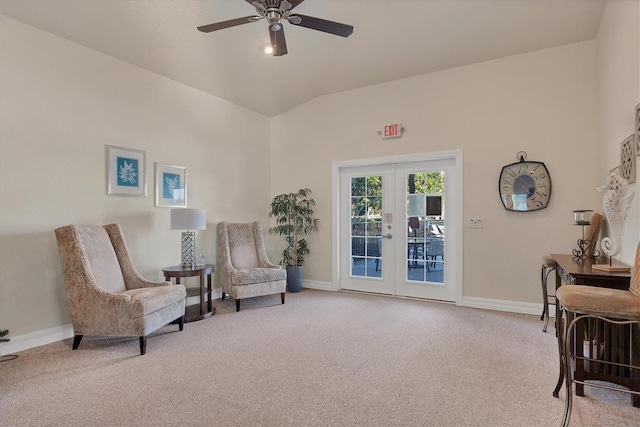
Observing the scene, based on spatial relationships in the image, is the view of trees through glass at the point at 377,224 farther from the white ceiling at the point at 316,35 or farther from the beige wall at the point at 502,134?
the white ceiling at the point at 316,35

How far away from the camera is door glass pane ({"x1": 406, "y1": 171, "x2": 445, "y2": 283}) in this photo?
487 cm

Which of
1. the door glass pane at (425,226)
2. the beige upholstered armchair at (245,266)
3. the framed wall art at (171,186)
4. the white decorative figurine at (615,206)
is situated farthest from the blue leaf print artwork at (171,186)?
the white decorative figurine at (615,206)

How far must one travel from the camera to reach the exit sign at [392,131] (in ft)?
16.4

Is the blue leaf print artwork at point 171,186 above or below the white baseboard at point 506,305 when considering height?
above

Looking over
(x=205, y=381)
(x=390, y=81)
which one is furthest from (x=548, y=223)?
Answer: (x=205, y=381)

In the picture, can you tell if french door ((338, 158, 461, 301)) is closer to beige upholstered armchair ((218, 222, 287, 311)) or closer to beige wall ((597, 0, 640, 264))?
beige upholstered armchair ((218, 222, 287, 311))

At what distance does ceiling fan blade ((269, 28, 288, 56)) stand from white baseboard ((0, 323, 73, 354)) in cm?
333

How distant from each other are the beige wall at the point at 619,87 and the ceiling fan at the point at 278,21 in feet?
6.95

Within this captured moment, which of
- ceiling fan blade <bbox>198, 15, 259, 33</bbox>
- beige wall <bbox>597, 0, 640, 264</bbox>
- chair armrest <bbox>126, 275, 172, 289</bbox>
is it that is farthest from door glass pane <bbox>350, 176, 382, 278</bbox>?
ceiling fan blade <bbox>198, 15, 259, 33</bbox>

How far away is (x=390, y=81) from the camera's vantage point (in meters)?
5.07

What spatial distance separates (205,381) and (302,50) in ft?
12.3

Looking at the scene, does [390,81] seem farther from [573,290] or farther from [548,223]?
[573,290]

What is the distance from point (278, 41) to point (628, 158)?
9.64 feet

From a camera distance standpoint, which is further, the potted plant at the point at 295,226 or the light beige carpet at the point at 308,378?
the potted plant at the point at 295,226
